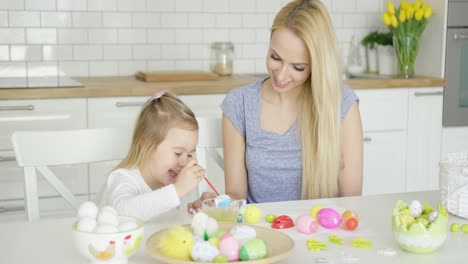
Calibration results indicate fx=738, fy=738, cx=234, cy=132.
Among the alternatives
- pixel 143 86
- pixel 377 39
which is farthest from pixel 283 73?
pixel 377 39

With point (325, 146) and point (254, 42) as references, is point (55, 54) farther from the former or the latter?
point (325, 146)

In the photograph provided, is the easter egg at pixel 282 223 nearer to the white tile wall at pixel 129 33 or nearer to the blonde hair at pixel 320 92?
the blonde hair at pixel 320 92

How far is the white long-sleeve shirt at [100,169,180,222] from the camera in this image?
6.02 ft

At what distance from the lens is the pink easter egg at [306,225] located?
174 centimetres

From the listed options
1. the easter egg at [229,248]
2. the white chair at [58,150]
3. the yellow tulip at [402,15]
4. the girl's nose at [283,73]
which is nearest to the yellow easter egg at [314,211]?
the easter egg at [229,248]

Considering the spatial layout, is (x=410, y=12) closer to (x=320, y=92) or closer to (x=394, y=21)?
(x=394, y=21)

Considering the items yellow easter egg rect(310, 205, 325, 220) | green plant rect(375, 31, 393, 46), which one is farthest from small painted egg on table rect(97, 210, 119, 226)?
green plant rect(375, 31, 393, 46)

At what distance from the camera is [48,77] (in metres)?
3.94

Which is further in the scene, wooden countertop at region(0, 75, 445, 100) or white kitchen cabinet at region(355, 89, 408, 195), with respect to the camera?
white kitchen cabinet at region(355, 89, 408, 195)

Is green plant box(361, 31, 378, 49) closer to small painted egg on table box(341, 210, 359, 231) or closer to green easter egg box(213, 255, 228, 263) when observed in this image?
small painted egg on table box(341, 210, 359, 231)

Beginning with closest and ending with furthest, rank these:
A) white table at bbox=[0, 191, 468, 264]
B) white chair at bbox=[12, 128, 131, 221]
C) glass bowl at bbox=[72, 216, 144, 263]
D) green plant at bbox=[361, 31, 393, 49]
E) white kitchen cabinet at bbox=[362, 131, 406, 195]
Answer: glass bowl at bbox=[72, 216, 144, 263]
white table at bbox=[0, 191, 468, 264]
white chair at bbox=[12, 128, 131, 221]
white kitchen cabinet at bbox=[362, 131, 406, 195]
green plant at bbox=[361, 31, 393, 49]

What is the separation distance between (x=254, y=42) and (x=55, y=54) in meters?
1.15

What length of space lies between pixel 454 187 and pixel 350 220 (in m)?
0.30

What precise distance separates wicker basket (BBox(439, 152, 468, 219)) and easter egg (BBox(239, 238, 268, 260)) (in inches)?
25.5
